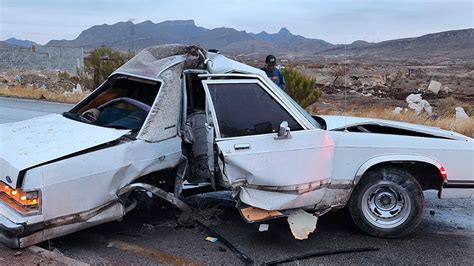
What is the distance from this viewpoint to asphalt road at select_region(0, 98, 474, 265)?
14.3 feet

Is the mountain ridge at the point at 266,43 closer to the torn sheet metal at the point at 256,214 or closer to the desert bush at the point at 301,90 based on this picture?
the desert bush at the point at 301,90

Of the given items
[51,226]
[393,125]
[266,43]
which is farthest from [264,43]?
[51,226]

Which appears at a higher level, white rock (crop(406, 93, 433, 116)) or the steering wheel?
the steering wheel

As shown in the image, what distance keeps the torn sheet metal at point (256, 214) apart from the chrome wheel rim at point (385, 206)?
95cm

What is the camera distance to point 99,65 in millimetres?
24500

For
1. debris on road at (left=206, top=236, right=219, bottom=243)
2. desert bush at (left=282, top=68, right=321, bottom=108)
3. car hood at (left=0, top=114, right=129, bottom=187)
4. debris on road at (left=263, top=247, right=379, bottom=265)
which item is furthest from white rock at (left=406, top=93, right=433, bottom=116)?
car hood at (left=0, top=114, right=129, bottom=187)

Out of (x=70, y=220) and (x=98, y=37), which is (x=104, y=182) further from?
(x=98, y=37)

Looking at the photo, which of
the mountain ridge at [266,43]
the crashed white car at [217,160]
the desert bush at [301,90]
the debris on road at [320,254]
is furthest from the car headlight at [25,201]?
the mountain ridge at [266,43]

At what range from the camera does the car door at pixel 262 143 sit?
444 cm

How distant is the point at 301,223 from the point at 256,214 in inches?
17.2

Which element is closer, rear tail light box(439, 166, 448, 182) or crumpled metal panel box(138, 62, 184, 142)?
crumpled metal panel box(138, 62, 184, 142)

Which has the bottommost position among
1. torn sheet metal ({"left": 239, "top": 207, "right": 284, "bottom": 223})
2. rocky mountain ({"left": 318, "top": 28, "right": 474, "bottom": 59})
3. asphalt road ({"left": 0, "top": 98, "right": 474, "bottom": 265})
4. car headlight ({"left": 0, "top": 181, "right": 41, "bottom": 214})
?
asphalt road ({"left": 0, "top": 98, "right": 474, "bottom": 265})

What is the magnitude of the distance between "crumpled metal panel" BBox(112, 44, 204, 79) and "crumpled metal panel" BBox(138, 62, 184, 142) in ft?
0.38

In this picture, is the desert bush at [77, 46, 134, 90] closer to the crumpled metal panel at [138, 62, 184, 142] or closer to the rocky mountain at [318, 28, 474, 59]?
the crumpled metal panel at [138, 62, 184, 142]
